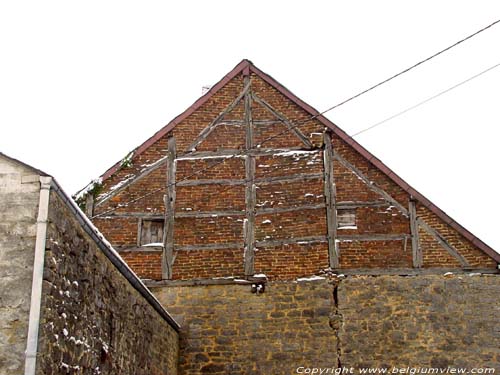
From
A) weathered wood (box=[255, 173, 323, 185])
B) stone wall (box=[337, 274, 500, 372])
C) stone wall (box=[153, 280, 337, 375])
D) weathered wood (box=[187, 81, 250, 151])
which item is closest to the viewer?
stone wall (box=[337, 274, 500, 372])

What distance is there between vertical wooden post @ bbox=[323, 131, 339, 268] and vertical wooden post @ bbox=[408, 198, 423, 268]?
1284 mm

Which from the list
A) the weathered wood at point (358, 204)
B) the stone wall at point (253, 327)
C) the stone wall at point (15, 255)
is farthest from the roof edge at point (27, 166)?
the weathered wood at point (358, 204)

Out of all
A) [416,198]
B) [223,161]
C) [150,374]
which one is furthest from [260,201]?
[150,374]

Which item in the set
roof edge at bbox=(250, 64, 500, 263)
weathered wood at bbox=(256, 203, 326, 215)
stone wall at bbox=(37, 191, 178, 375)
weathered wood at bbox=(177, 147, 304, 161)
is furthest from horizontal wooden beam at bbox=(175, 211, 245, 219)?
stone wall at bbox=(37, 191, 178, 375)

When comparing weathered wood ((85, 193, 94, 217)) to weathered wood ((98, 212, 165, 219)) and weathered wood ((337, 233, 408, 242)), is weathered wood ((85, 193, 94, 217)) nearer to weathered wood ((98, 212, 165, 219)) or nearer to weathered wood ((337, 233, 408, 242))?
weathered wood ((98, 212, 165, 219))

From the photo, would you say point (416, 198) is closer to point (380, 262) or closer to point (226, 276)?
point (380, 262)

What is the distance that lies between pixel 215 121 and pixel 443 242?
4673mm

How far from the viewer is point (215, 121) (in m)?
13.1

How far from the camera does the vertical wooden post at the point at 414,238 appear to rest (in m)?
11.7

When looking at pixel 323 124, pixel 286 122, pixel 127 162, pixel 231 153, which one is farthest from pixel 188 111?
pixel 323 124

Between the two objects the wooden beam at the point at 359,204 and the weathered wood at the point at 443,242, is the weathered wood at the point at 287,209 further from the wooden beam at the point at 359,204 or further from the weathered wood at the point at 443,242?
the weathered wood at the point at 443,242

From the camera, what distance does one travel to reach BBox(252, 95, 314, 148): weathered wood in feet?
42.2

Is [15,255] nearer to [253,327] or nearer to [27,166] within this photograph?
[27,166]

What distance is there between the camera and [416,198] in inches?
475
